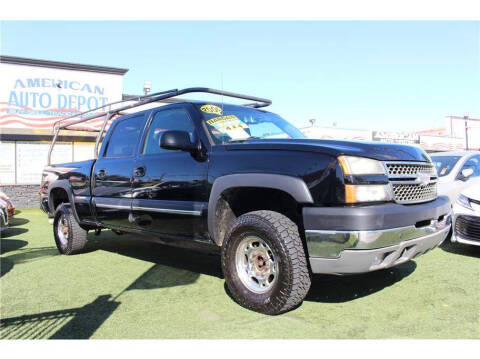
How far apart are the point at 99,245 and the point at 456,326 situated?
17.7ft

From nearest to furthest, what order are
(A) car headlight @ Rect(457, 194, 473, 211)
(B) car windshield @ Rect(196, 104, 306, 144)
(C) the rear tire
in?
(B) car windshield @ Rect(196, 104, 306, 144) < (A) car headlight @ Rect(457, 194, 473, 211) < (C) the rear tire

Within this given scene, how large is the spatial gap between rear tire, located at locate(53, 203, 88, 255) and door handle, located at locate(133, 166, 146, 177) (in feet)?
6.07

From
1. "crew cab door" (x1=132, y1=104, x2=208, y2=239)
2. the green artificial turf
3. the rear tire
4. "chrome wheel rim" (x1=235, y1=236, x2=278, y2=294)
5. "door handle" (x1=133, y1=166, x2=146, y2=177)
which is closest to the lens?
the green artificial turf

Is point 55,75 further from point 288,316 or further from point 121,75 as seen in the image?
point 288,316

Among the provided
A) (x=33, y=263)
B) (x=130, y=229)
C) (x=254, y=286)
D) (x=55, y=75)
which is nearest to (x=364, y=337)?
(x=254, y=286)

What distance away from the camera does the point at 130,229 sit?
4.65 m

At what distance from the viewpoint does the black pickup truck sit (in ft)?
9.30

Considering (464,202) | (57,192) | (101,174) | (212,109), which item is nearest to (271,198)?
(212,109)

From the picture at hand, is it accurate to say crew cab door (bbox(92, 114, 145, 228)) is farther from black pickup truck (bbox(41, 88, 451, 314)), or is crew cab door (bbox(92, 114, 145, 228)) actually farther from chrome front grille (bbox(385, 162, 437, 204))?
chrome front grille (bbox(385, 162, 437, 204))

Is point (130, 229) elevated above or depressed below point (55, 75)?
below

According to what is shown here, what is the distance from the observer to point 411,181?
3.17 metres

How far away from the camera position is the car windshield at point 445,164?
6802 millimetres

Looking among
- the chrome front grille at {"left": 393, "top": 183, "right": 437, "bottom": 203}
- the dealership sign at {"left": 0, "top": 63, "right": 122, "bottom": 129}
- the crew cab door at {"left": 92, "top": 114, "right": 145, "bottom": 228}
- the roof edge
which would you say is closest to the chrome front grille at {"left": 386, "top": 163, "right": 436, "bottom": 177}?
the chrome front grille at {"left": 393, "top": 183, "right": 437, "bottom": 203}

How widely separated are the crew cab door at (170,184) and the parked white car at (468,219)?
3.47 metres
